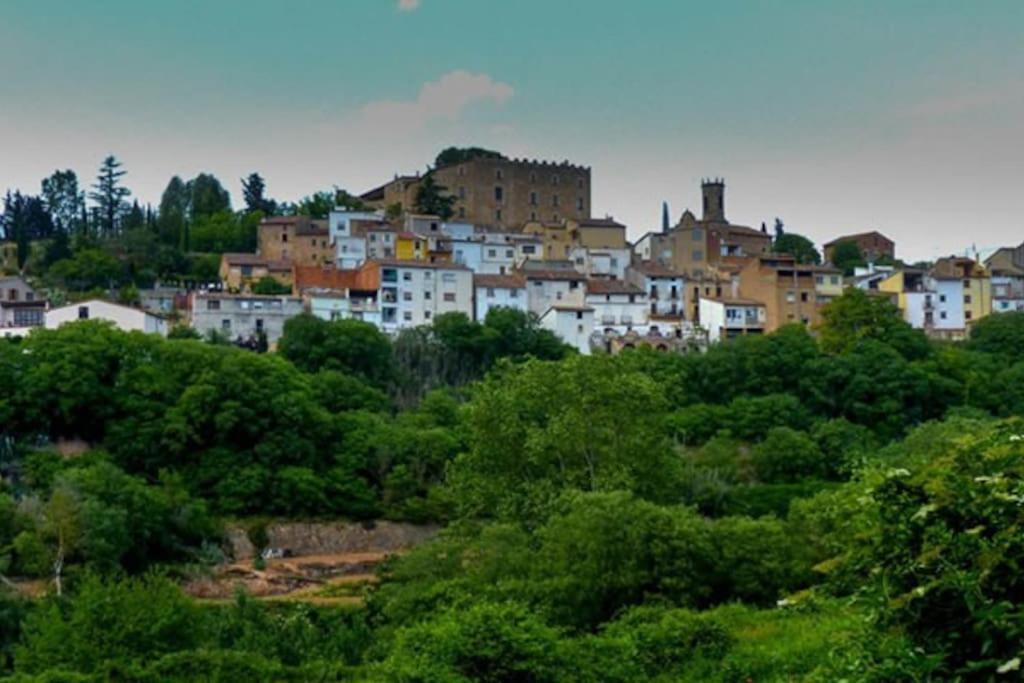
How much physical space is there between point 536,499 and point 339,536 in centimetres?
1417

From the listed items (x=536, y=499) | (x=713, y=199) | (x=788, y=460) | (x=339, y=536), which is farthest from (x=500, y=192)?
(x=536, y=499)

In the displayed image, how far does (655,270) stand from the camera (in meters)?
68.7

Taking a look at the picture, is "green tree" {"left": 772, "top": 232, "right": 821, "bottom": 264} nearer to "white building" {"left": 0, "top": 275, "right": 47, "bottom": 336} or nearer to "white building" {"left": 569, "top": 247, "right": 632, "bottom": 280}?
"white building" {"left": 569, "top": 247, "right": 632, "bottom": 280}

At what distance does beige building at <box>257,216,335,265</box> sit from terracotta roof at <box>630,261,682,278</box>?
17.1 metres

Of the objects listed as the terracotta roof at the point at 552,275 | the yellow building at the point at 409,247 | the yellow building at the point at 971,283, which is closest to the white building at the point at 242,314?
the yellow building at the point at 409,247

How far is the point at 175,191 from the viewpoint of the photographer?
85562 millimetres

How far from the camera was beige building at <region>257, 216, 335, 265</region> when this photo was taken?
7006 centimetres

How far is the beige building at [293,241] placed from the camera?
70062 mm

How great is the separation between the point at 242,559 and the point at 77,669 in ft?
64.0

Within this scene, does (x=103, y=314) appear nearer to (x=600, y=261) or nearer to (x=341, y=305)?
(x=341, y=305)

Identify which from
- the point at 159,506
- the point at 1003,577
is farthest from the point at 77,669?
the point at 159,506

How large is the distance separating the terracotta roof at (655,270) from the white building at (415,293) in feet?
37.7

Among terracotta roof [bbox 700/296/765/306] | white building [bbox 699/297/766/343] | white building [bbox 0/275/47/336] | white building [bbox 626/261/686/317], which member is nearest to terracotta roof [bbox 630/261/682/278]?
white building [bbox 626/261/686/317]

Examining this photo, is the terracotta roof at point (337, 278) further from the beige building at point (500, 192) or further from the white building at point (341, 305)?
the beige building at point (500, 192)
